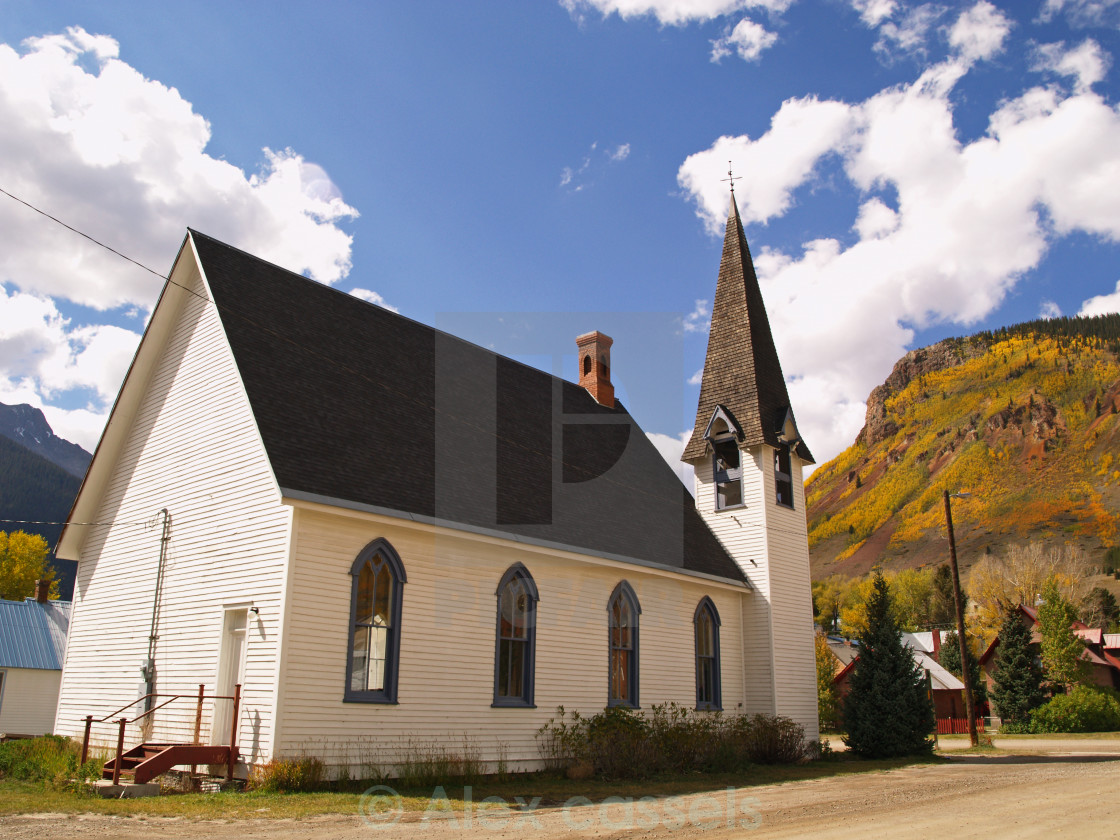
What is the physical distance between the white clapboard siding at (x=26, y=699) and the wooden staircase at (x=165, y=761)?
22960 millimetres

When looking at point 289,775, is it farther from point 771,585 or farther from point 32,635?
point 32,635

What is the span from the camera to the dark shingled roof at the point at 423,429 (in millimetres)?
14156

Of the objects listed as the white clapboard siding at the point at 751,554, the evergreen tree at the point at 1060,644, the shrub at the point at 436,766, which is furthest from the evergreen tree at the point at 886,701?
the evergreen tree at the point at 1060,644

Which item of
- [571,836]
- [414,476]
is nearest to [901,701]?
[414,476]

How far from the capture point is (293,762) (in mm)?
11906

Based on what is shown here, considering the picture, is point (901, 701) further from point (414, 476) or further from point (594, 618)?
point (414, 476)

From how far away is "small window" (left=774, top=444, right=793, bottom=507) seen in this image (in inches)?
921

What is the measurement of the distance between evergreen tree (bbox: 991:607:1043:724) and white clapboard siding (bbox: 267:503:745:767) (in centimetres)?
2949

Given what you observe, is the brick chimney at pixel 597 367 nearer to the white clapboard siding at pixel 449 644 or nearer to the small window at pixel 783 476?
the small window at pixel 783 476

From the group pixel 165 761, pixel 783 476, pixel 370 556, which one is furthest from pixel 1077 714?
pixel 165 761

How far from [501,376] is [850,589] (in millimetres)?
118860

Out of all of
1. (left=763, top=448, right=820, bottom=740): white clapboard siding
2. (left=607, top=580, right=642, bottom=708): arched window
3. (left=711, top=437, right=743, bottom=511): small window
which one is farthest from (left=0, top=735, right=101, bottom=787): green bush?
(left=711, top=437, right=743, bottom=511): small window

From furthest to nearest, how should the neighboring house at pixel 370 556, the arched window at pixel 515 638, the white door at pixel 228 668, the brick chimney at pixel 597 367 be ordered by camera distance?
the brick chimney at pixel 597 367, the arched window at pixel 515 638, the neighboring house at pixel 370 556, the white door at pixel 228 668

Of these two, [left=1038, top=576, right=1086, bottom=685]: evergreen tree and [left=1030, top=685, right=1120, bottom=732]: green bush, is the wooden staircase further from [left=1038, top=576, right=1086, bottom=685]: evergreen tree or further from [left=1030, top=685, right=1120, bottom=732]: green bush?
[left=1038, top=576, right=1086, bottom=685]: evergreen tree
